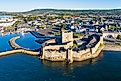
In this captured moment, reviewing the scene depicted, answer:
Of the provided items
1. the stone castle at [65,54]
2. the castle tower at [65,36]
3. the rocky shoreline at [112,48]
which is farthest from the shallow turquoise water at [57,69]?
the castle tower at [65,36]

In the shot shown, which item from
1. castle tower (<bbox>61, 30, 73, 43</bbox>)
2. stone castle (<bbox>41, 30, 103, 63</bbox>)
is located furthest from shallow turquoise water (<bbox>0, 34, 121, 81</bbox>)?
castle tower (<bbox>61, 30, 73, 43</bbox>)

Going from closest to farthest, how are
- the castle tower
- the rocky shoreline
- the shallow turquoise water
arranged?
1. the shallow turquoise water
2. the rocky shoreline
3. the castle tower

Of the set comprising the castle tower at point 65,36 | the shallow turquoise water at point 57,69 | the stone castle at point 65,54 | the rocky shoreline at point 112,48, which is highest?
the castle tower at point 65,36

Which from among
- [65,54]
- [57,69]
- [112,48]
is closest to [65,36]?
[112,48]

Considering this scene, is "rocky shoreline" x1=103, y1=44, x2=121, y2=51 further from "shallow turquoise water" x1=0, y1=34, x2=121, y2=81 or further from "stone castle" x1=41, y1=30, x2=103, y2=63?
"shallow turquoise water" x1=0, y1=34, x2=121, y2=81

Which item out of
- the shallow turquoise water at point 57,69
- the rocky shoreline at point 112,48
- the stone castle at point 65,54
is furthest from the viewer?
the rocky shoreline at point 112,48

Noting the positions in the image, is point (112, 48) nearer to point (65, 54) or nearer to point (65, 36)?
point (65, 36)

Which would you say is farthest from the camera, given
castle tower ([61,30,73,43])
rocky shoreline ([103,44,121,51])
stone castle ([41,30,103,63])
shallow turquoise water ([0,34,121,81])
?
castle tower ([61,30,73,43])

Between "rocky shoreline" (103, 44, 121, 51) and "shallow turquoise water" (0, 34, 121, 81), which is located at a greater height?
"rocky shoreline" (103, 44, 121, 51)

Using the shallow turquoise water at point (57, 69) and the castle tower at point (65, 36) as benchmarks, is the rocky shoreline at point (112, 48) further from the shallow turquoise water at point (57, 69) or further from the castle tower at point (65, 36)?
the castle tower at point (65, 36)
